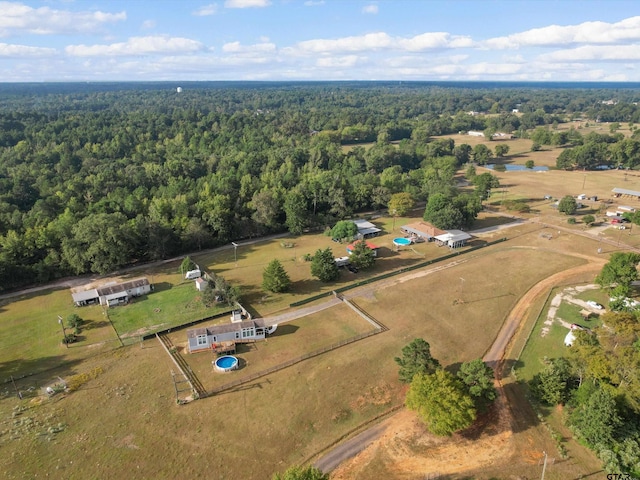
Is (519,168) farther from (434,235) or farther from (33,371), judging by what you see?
(33,371)

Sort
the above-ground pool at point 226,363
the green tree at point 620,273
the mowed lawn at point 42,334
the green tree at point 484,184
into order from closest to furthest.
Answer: the above-ground pool at point 226,363
the mowed lawn at point 42,334
the green tree at point 620,273
the green tree at point 484,184

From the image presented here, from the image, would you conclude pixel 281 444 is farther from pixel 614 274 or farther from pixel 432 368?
pixel 614 274

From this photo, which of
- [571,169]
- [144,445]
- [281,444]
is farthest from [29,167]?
[571,169]

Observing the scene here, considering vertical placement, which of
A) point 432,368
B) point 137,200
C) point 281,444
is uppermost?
point 137,200

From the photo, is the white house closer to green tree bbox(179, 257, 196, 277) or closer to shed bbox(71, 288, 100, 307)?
green tree bbox(179, 257, 196, 277)

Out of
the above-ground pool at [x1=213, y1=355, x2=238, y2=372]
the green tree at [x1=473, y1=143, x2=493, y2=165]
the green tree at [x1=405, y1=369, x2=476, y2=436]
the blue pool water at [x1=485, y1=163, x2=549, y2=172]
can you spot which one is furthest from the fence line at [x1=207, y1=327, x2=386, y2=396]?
the green tree at [x1=473, y1=143, x2=493, y2=165]

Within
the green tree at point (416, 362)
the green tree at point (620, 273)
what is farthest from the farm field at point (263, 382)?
the green tree at point (620, 273)

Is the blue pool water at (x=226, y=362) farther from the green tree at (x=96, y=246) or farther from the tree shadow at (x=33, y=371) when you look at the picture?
the green tree at (x=96, y=246)
